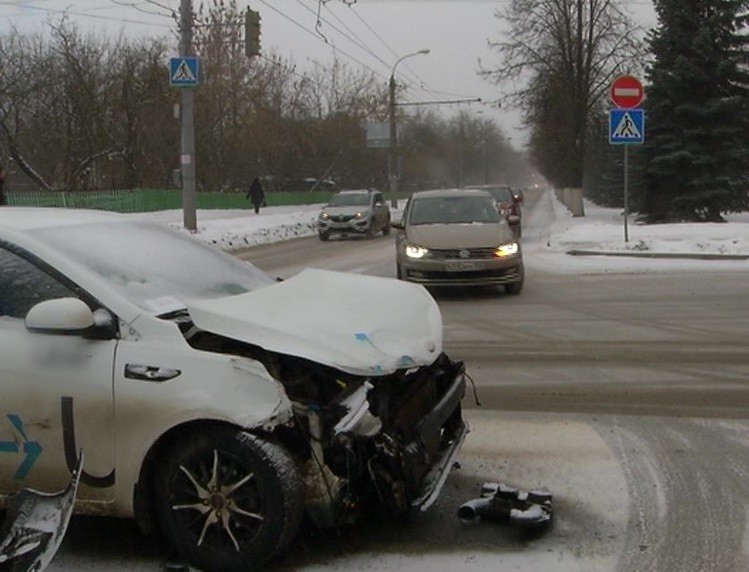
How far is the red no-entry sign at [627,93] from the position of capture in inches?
723

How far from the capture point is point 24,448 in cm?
390

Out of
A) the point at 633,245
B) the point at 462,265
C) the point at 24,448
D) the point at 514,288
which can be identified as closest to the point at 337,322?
the point at 24,448

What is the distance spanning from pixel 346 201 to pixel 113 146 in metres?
18.2

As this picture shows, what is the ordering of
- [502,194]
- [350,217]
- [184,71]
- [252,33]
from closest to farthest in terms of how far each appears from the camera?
[252,33]
[184,71]
[502,194]
[350,217]

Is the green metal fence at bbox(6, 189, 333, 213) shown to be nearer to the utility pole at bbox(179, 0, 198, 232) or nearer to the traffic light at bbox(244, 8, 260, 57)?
the utility pole at bbox(179, 0, 198, 232)

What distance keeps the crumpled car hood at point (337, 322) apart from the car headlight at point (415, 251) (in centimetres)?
741

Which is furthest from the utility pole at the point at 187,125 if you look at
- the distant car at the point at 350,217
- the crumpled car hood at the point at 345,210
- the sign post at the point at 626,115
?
the sign post at the point at 626,115

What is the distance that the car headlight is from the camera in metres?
12.5

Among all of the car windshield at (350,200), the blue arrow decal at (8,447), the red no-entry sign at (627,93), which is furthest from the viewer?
the car windshield at (350,200)

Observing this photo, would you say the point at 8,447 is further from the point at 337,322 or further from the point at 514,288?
the point at 514,288

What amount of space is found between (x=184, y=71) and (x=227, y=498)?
21128 mm

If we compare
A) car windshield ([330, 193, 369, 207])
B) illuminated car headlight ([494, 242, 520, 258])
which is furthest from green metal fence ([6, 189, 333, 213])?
illuminated car headlight ([494, 242, 520, 258])

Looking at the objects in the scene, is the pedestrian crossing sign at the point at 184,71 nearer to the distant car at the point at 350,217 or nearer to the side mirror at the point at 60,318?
the distant car at the point at 350,217

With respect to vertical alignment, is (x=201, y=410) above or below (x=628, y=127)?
below
